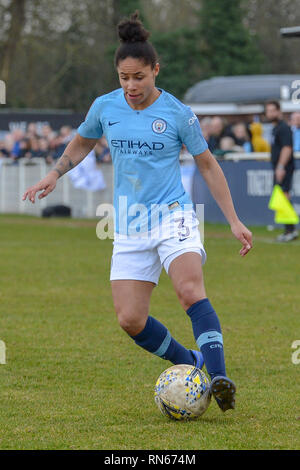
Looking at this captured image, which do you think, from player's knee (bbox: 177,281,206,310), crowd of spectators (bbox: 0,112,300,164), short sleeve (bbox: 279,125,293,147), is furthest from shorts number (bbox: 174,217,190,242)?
crowd of spectators (bbox: 0,112,300,164)

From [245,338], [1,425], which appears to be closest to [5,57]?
[245,338]

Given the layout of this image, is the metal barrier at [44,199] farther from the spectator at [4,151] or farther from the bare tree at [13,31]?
the bare tree at [13,31]

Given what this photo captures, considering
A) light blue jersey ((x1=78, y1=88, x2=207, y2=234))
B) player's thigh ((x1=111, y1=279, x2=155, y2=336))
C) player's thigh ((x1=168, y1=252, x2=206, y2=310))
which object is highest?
light blue jersey ((x1=78, y1=88, x2=207, y2=234))

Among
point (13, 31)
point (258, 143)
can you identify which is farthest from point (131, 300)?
point (13, 31)

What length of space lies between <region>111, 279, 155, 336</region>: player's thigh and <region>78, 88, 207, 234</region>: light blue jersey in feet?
1.04

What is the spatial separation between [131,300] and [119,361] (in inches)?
69.8

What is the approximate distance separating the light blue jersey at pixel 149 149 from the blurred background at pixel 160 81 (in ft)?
42.0

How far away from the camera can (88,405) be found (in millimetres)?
5727

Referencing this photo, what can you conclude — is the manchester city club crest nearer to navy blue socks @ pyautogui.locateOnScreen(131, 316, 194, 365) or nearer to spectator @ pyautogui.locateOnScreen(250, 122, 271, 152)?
navy blue socks @ pyautogui.locateOnScreen(131, 316, 194, 365)

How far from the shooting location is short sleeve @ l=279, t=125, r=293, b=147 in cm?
1609

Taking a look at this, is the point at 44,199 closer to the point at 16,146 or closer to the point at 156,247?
the point at 16,146

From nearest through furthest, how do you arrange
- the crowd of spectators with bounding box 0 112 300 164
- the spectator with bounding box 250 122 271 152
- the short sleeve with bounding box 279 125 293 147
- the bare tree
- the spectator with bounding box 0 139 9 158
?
1. the short sleeve with bounding box 279 125 293 147
2. the spectator with bounding box 250 122 271 152
3. the crowd of spectators with bounding box 0 112 300 164
4. the spectator with bounding box 0 139 9 158
5. the bare tree

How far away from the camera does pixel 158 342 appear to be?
18.5 ft

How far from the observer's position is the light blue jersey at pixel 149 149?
5359 millimetres
